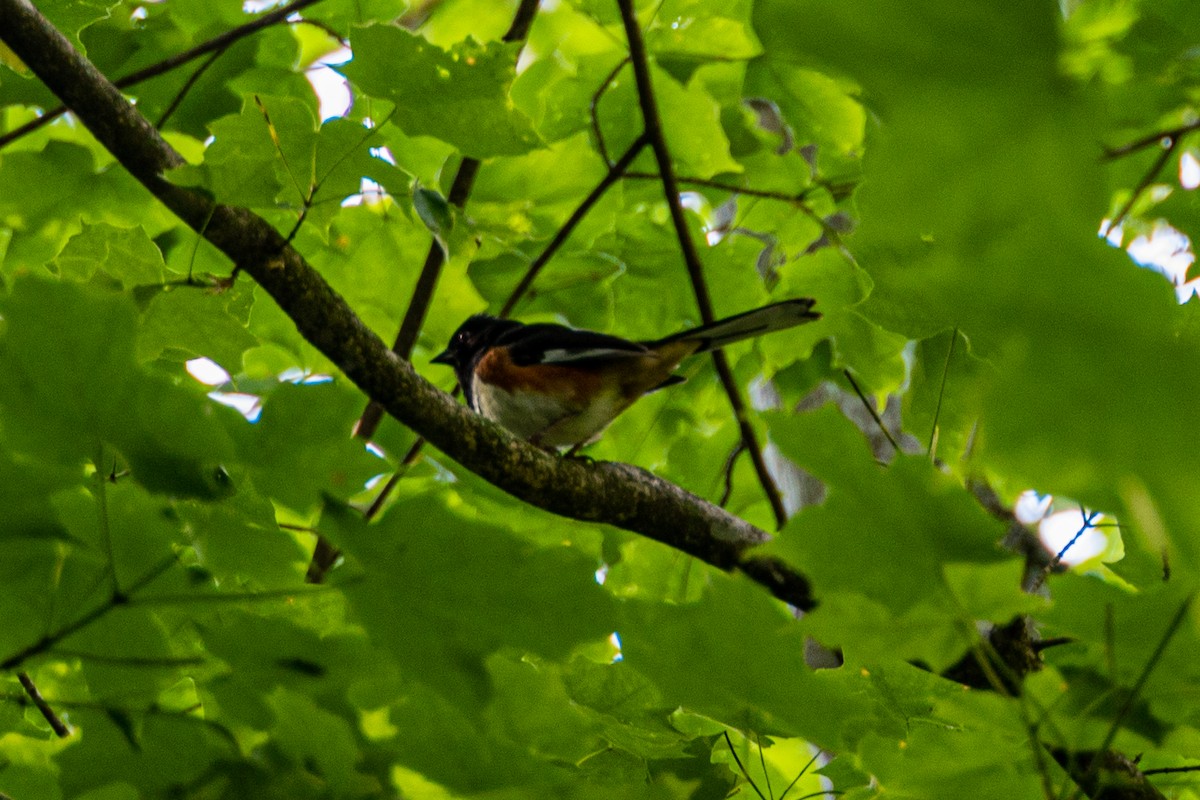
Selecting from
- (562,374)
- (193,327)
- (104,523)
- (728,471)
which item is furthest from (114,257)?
(728,471)

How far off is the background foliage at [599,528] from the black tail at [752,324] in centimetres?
11

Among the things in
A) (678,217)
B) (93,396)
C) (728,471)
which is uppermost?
(678,217)

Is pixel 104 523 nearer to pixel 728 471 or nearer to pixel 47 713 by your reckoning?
pixel 47 713

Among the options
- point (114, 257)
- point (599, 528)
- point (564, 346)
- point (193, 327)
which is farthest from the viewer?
point (564, 346)

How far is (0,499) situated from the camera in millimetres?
1224

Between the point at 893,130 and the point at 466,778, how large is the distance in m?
0.97

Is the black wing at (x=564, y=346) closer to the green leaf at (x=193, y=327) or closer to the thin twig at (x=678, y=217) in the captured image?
the thin twig at (x=678, y=217)

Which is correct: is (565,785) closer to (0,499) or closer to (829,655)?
(0,499)

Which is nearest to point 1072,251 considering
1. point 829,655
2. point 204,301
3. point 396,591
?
point 396,591

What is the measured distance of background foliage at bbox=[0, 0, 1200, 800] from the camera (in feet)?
2.42

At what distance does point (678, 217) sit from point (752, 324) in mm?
414

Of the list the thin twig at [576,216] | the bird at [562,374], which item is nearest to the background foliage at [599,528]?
the thin twig at [576,216]

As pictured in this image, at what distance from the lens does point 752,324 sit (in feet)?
10.3

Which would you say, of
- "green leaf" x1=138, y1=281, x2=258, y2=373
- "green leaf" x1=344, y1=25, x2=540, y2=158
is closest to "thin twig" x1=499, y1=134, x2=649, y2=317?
"green leaf" x1=344, y1=25, x2=540, y2=158
